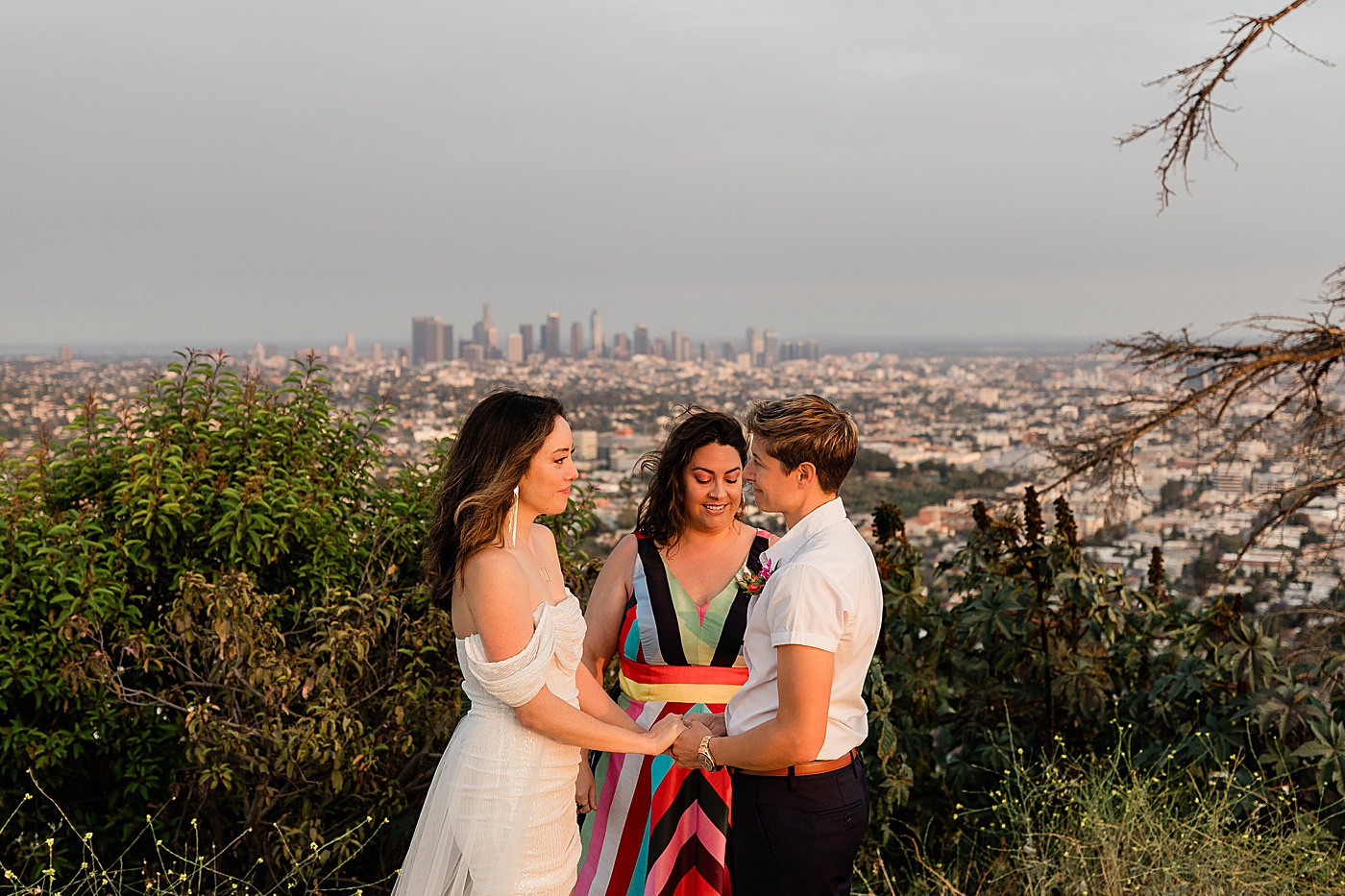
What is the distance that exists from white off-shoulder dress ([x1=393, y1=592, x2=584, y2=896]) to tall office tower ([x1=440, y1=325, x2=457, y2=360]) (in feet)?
160

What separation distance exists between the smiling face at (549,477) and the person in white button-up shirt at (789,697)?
42 cm

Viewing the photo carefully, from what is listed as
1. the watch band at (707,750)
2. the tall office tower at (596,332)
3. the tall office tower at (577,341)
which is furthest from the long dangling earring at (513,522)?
the tall office tower at (596,332)

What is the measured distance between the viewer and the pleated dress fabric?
258cm

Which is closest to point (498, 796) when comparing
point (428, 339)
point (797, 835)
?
point (797, 835)

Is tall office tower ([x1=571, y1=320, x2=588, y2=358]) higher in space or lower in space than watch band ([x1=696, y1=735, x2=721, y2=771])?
higher

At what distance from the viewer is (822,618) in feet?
6.39

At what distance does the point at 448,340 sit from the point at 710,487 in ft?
164

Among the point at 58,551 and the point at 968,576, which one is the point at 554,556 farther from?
the point at 968,576

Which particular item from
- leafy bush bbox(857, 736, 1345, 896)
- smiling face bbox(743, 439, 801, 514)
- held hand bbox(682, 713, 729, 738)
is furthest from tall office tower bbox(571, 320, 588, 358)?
smiling face bbox(743, 439, 801, 514)

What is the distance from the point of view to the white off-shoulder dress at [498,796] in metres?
2.09

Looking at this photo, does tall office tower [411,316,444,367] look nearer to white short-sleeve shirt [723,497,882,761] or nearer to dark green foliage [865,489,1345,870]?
dark green foliage [865,489,1345,870]

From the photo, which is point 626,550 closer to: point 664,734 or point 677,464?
point 677,464

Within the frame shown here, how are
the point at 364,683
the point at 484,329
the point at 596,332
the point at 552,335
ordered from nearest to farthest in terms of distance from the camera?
1. the point at 364,683
2. the point at 484,329
3. the point at 552,335
4. the point at 596,332

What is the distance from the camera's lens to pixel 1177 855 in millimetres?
3141
